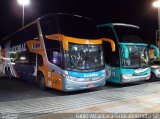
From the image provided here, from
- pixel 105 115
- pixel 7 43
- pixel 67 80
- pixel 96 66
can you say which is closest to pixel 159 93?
pixel 96 66

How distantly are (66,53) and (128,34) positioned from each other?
498cm

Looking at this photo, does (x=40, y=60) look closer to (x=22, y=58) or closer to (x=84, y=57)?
(x=84, y=57)

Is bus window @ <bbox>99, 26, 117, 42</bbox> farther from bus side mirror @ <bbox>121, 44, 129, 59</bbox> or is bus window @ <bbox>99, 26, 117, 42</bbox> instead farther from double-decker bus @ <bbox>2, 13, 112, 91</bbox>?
double-decker bus @ <bbox>2, 13, 112, 91</bbox>

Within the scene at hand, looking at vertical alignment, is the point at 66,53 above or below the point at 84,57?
above

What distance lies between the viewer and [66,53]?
12117 millimetres

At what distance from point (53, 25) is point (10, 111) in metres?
5.27

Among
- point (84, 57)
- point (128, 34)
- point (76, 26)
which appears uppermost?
point (76, 26)

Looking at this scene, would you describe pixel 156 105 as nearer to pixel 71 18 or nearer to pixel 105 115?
pixel 105 115

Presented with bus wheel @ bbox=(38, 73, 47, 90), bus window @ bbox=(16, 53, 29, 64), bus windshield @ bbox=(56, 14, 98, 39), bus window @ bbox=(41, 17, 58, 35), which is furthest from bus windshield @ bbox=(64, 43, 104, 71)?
bus window @ bbox=(16, 53, 29, 64)

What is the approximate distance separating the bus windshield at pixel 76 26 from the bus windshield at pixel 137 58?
2470 millimetres

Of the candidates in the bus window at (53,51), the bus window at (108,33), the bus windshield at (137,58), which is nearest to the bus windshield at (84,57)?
the bus window at (53,51)

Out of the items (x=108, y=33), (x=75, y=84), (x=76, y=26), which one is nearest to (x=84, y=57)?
(x=75, y=84)

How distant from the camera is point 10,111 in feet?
28.9

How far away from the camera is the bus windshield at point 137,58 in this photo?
1511 cm
